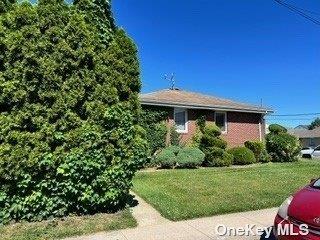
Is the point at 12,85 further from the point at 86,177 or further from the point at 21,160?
the point at 86,177

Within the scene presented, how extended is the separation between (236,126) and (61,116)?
17.1 meters

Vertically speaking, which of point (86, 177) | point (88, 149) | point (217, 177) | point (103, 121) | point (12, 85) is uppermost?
point (12, 85)

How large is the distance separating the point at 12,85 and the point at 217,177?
877 centimetres

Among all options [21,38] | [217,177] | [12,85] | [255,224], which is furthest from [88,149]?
[217,177]

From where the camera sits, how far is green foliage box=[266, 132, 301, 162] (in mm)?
21266

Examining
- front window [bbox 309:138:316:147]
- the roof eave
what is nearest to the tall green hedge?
the roof eave

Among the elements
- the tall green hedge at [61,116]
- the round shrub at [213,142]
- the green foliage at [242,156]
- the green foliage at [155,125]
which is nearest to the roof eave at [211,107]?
the green foliage at [155,125]

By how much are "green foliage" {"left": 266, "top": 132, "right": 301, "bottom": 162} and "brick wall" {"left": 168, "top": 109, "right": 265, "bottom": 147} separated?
204cm

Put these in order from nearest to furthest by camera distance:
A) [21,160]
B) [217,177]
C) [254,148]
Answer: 1. [21,160]
2. [217,177]
3. [254,148]

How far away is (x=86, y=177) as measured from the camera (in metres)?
7.72

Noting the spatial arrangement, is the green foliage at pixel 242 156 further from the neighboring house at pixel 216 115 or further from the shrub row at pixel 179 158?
the shrub row at pixel 179 158

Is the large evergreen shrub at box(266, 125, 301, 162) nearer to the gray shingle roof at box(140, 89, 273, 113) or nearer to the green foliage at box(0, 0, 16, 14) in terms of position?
the gray shingle roof at box(140, 89, 273, 113)

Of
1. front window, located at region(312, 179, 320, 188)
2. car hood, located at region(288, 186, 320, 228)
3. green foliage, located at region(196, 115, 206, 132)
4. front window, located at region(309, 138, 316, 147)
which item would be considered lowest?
front window, located at region(309, 138, 316, 147)

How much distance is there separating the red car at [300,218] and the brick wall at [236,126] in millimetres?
15593
